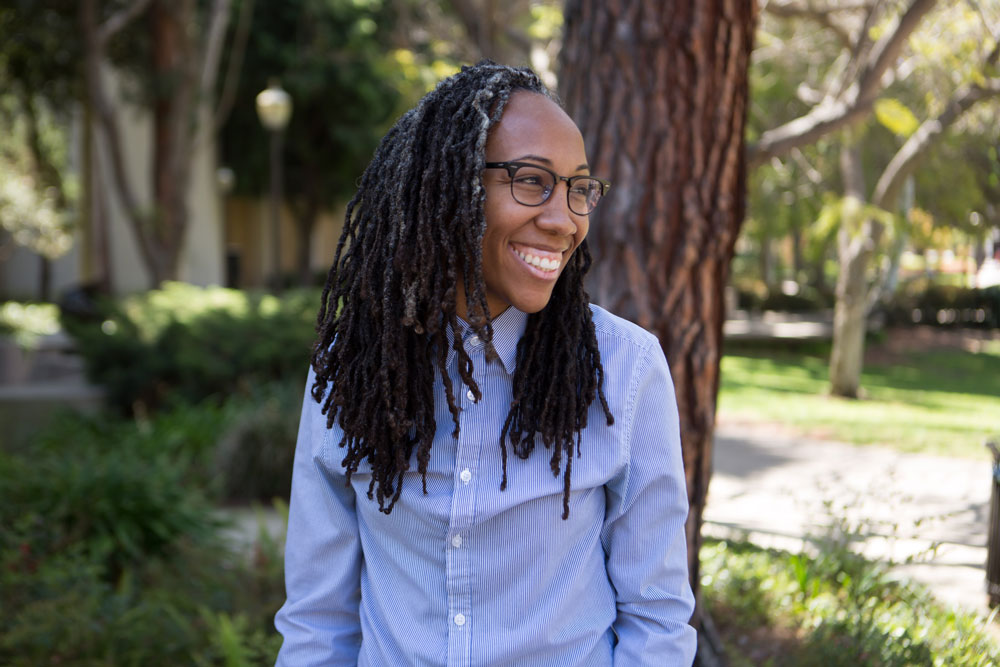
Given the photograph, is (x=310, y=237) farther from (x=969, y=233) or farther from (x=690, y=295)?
(x=690, y=295)

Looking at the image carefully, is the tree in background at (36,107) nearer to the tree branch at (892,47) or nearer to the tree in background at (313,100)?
the tree in background at (313,100)

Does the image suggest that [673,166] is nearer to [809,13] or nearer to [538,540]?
[538,540]

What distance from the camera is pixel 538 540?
5.92 ft

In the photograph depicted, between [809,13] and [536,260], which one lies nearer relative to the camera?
[536,260]

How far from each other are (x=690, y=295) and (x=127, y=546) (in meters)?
3.35

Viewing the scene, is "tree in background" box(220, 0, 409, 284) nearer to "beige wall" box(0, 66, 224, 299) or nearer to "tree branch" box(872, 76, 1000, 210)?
"beige wall" box(0, 66, 224, 299)

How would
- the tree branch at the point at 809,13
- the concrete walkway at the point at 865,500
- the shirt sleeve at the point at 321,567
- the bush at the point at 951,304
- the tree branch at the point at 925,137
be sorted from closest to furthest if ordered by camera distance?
the shirt sleeve at the point at 321,567, the concrete walkway at the point at 865,500, the tree branch at the point at 809,13, the tree branch at the point at 925,137, the bush at the point at 951,304

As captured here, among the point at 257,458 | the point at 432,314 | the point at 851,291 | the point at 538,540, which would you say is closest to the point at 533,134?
the point at 432,314

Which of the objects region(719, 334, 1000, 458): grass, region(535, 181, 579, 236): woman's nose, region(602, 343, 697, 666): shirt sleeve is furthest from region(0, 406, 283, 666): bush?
region(719, 334, 1000, 458): grass

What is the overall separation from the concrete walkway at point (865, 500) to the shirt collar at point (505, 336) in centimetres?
219

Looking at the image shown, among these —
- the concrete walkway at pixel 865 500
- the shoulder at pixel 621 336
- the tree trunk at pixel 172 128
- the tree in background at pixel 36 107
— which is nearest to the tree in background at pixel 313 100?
the tree in background at pixel 36 107

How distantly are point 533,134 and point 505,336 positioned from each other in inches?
16.7

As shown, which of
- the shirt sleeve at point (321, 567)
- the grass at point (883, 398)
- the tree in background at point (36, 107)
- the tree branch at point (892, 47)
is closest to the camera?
the shirt sleeve at point (321, 567)

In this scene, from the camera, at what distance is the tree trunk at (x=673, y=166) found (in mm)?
3236
